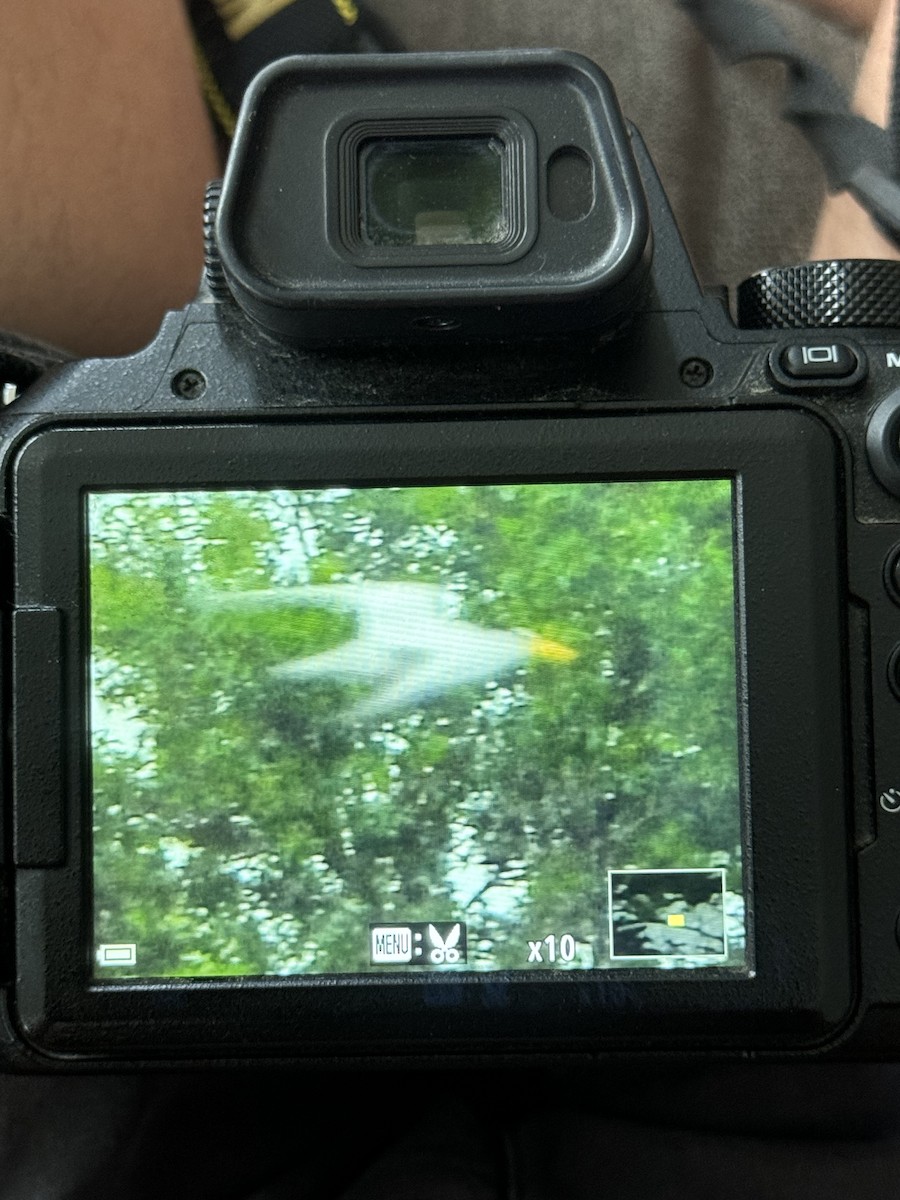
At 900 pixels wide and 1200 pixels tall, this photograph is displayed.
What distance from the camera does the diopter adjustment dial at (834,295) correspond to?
0.45 metres

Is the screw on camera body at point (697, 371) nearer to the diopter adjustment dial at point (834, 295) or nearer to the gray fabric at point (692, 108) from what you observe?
the diopter adjustment dial at point (834, 295)

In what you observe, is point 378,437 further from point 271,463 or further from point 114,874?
point 114,874

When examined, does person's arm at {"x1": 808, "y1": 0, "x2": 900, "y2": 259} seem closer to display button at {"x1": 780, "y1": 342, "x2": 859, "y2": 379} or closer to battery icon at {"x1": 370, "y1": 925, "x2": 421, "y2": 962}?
display button at {"x1": 780, "y1": 342, "x2": 859, "y2": 379}

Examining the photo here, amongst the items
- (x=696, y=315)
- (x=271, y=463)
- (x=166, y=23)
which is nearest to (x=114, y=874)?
(x=271, y=463)

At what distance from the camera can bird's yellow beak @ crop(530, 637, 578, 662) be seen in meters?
0.43

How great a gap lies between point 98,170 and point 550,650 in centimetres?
35

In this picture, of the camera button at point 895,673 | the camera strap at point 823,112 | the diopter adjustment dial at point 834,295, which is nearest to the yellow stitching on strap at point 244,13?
the camera strap at point 823,112

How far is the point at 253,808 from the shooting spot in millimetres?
432

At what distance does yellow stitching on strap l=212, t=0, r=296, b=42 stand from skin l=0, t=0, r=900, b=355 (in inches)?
0.9

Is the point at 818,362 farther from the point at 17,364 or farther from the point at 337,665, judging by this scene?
the point at 17,364

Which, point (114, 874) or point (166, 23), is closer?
point (114, 874)

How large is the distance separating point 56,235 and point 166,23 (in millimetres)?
137

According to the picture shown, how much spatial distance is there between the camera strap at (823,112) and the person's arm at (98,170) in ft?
0.98

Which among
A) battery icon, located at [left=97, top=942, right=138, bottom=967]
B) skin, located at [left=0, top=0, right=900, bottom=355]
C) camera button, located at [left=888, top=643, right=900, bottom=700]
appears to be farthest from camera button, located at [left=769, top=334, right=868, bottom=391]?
battery icon, located at [left=97, top=942, right=138, bottom=967]
